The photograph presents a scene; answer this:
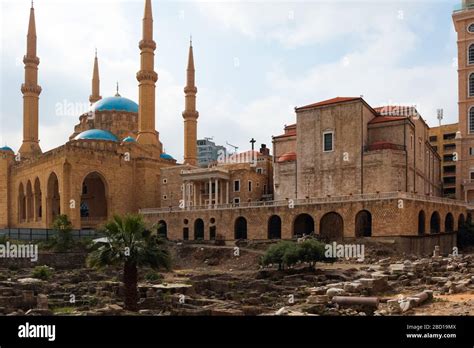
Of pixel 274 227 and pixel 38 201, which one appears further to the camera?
pixel 38 201

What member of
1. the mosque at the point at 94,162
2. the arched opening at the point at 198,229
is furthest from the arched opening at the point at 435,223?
the mosque at the point at 94,162

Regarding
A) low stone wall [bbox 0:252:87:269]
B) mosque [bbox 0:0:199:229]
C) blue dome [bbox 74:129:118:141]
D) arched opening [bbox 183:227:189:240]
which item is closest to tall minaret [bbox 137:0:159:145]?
mosque [bbox 0:0:199:229]

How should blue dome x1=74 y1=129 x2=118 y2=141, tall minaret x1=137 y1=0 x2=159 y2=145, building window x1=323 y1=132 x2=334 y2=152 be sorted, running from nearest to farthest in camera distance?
1. building window x1=323 y1=132 x2=334 y2=152
2. tall minaret x1=137 y1=0 x2=159 y2=145
3. blue dome x1=74 y1=129 x2=118 y2=141

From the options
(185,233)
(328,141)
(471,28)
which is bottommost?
(185,233)

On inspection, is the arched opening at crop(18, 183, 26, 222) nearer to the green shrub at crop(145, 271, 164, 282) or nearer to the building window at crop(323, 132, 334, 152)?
the building window at crop(323, 132, 334, 152)

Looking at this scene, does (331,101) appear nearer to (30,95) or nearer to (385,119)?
(385,119)

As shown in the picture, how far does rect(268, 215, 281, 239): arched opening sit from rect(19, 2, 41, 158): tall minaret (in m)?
31.3

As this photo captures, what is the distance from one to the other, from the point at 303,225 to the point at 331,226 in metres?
2.98

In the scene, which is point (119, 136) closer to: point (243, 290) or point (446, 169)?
point (446, 169)

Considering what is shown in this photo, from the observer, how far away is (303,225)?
49500mm

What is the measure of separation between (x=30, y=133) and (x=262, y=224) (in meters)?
32.5

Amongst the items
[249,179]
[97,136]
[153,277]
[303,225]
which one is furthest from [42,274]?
[97,136]

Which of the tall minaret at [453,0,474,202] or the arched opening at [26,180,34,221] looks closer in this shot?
the tall minaret at [453,0,474,202]

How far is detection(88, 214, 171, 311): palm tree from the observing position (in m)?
21.4
